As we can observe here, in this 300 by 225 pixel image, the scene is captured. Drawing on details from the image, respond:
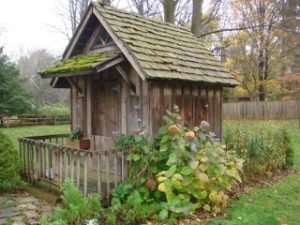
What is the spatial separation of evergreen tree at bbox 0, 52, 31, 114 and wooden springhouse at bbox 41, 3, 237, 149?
1961 cm

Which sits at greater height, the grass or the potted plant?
the potted plant

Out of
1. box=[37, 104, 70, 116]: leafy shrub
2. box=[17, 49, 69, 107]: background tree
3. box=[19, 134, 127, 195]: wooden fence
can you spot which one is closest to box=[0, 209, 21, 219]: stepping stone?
box=[19, 134, 127, 195]: wooden fence

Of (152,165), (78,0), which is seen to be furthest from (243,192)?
(78,0)

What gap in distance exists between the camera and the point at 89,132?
29.0 feet

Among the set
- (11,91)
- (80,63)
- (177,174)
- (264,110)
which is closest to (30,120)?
(11,91)

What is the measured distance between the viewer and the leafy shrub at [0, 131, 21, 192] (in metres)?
7.43

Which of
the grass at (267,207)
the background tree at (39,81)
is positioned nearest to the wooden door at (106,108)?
the grass at (267,207)

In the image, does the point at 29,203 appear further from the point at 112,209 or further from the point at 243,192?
the point at 243,192

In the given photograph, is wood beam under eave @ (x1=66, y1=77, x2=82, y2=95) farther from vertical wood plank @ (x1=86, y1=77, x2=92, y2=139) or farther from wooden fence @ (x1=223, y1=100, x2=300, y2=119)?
wooden fence @ (x1=223, y1=100, x2=300, y2=119)

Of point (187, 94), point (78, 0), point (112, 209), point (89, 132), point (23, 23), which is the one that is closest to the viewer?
point (112, 209)

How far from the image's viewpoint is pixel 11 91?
27.3 meters

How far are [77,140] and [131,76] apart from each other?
2.43 metres

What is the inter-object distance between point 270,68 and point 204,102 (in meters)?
22.6

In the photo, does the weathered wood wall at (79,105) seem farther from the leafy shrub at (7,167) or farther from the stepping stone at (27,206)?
the stepping stone at (27,206)
